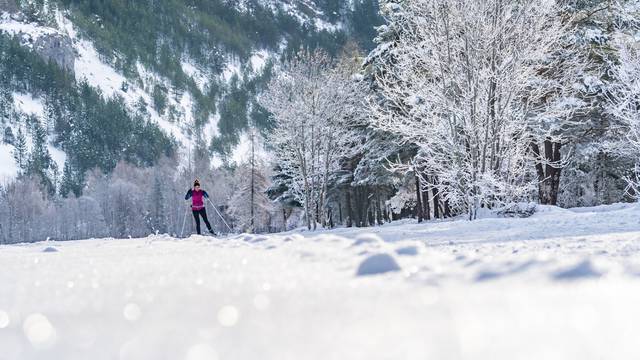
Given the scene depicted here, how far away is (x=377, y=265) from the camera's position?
92.7 inches

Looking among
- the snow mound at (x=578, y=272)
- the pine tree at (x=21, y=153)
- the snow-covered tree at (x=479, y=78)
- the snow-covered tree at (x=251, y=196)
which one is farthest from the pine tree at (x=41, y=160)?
the snow mound at (x=578, y=272)

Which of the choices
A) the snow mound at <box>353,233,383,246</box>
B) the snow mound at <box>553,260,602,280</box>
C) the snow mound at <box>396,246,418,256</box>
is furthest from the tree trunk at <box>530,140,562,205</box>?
the snow mound at <box>553,260,602,280</box>

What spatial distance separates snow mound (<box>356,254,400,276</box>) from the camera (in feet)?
7.55

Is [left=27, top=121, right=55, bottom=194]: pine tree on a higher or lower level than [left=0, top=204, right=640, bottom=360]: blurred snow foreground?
higher

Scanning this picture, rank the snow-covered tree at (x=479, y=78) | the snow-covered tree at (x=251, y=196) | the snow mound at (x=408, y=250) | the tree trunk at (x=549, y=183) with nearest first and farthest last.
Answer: the snow mound at (x=408, y=250)
the snow-covered tree at (x=479, y=78)
the tree trunk at (x=549, y=183)
the snow-covered tree at (x=251, y=196)

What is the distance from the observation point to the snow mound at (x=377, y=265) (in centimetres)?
230

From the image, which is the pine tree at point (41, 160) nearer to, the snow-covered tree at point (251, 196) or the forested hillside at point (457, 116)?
the forested hillside at point (457, 116)

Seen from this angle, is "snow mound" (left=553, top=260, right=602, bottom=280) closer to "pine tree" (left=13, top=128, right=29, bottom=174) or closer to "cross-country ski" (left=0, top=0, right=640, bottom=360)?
"cross-country ski" (left=0, top=0, right=640, bottom=360)

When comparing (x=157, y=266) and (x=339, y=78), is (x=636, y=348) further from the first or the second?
(x=339, y=78)

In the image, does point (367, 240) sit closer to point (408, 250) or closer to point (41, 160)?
point (408, 250)

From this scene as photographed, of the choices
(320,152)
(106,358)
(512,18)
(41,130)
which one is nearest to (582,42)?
(512,18)

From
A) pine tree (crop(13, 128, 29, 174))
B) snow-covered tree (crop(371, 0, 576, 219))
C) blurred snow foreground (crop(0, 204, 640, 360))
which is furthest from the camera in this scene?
pine tree (crop(13, 128, 29, 174))

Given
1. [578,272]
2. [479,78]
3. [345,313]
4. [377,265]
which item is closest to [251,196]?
[479,78]

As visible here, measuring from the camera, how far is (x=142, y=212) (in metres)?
89.2
